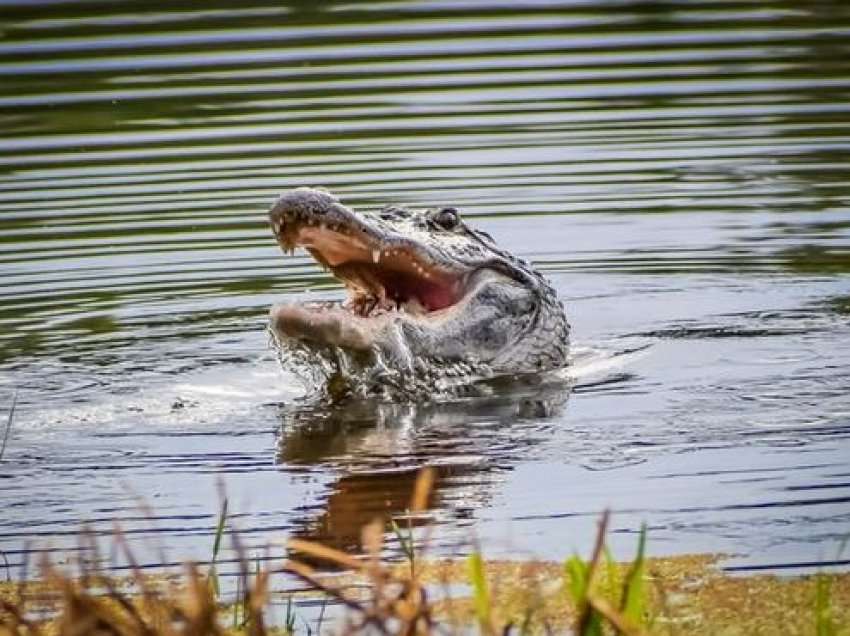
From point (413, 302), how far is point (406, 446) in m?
1.43

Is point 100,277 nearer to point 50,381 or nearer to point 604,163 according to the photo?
point 50,381

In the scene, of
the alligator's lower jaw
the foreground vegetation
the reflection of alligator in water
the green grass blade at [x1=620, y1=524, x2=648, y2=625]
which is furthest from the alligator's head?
the green grass blade at [x1=620, y1=524, x2=648, y2=625]

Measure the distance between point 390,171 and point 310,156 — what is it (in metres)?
1.00

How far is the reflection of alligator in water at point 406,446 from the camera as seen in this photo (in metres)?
8.16

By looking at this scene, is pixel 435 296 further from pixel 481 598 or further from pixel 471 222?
pixel 481 598

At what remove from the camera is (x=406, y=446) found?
30.3 ft

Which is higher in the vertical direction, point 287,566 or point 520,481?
point 287,566

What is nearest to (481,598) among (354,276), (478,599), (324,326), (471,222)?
(478,599)

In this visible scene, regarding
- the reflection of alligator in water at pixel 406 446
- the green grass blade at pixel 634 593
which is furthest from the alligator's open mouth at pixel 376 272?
the green grass blade at pixel 634 593

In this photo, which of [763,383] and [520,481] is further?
[763,383]

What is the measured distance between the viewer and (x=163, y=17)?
75.4 ft

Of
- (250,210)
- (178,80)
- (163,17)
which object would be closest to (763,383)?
(250,210)

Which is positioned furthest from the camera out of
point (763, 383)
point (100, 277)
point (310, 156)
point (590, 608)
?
point (310, 156)

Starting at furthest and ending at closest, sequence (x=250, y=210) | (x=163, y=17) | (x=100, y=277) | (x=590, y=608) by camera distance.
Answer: (x=163, y=17) → (x=250, y=210) → (x=100, y=277) → (x=590, y=608)
